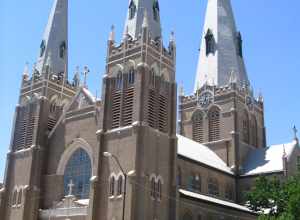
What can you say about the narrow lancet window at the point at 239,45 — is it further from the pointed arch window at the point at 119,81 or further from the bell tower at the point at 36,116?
the pointed arch window at the point at 119,81

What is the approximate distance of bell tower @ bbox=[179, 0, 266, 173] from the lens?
188 feet

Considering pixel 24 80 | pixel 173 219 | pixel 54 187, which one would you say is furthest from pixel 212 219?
pixel 24 80

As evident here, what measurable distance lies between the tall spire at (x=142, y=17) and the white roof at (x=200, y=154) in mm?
11859

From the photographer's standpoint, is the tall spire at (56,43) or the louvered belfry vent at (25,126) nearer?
the louvered belfry vent at (25,126)

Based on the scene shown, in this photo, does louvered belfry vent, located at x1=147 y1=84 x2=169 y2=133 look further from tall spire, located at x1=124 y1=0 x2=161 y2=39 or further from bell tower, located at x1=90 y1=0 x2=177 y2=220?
tall spire, located at x1=124 y1=0 x2=161 y2=39

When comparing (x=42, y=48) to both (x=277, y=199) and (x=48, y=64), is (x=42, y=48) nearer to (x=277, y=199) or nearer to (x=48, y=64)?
(x=48, y=64)

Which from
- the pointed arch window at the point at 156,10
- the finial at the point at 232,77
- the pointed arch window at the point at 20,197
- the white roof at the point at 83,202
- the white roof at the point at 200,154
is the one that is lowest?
the white roof at the point at 83,202

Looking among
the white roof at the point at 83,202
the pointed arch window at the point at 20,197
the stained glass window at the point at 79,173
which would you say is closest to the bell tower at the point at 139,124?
the white roof at the point at 83,202

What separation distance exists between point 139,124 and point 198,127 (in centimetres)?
2136

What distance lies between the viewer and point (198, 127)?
59.7 meters

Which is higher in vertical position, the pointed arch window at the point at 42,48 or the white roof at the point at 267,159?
the pointed arch window at the point at 42,48

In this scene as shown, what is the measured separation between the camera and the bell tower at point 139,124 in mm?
38344

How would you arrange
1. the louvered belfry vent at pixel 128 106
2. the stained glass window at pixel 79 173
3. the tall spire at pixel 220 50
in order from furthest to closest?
the tall spire at pixel 220 50
the stained glass window at pixel 79 173
the louvered belfry vent at pixel 128 106

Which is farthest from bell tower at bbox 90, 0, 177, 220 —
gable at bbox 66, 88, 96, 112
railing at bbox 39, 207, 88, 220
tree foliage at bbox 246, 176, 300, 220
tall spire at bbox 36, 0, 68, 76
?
tall spire at bbox 36, 0, 68, 76
